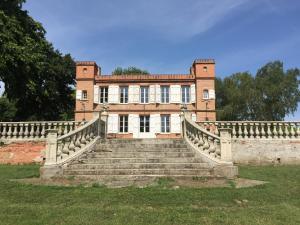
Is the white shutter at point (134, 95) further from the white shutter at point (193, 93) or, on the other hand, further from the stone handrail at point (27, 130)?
the stone handrail at point (27, 130)

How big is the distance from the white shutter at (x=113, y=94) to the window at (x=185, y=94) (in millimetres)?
5857

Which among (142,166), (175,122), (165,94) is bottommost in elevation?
(142,166)

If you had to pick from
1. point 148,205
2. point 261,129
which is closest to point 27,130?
point 148,205

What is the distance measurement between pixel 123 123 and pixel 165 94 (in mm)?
4566

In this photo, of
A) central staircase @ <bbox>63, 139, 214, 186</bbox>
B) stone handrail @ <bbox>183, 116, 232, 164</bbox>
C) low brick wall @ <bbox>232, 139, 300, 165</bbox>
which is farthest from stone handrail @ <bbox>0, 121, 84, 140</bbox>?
low brick wall @ <bbox>232, 139, 300, 165</bbox>

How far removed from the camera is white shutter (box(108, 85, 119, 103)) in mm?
29047

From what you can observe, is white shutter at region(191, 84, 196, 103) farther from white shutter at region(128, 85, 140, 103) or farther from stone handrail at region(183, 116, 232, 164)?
stone handrail at region(183, 116, 232, 164)

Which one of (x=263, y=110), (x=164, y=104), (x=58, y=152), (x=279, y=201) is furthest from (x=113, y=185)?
(x=263, y=110)

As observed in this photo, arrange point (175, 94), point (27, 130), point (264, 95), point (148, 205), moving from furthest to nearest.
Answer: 1. point (264, 95)
2. point (175, 94)
3. point (27, 130)
4. point (148, 205)

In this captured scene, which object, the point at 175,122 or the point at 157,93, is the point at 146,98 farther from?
the point at 175,122

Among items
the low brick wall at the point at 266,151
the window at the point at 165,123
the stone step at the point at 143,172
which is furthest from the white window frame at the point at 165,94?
the stone step at the point at 143,172

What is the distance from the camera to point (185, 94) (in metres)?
29.5

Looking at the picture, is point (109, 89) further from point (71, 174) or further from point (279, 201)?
point (279, 201)

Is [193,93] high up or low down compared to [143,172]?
up
